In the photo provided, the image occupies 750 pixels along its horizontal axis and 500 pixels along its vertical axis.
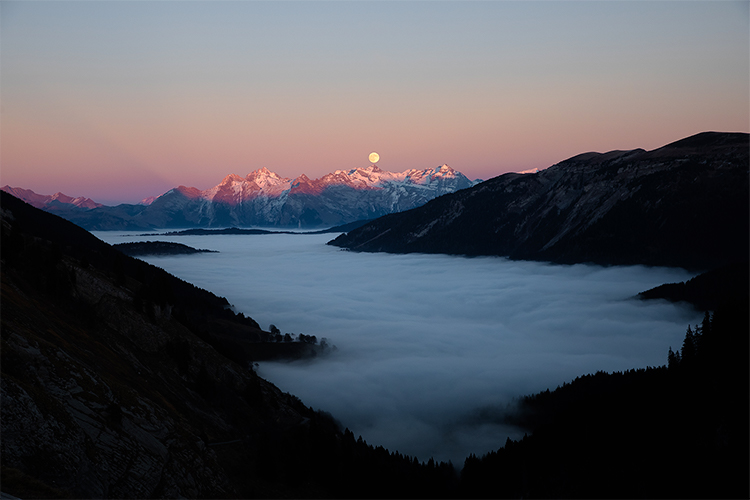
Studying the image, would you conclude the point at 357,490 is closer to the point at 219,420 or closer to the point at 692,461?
the point at 219,420

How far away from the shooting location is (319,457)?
279 feet

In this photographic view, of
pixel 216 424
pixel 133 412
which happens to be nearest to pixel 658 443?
pixel 216 424

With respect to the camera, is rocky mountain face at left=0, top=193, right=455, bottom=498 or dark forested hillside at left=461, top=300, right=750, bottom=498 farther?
dark forested hillside at left=461, top=300, right=750, bottom=498

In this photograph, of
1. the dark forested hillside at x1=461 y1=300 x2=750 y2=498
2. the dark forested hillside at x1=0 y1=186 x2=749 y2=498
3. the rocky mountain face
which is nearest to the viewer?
the rocky mountain face

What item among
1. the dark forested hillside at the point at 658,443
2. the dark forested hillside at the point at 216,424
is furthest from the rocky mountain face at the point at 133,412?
the dark forested hillside at the point at 658,443

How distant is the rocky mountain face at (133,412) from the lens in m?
42.7

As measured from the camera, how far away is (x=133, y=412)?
56000 millimetres

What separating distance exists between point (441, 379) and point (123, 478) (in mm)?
154509

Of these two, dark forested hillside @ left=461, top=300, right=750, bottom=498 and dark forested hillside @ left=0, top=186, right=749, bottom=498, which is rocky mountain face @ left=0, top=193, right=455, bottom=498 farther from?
dark forested hillside @ left=461, top=300, right=750, bottom=498

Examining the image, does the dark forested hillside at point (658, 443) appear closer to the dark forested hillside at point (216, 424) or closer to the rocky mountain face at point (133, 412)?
the dark forested hillside at point (216, 424)

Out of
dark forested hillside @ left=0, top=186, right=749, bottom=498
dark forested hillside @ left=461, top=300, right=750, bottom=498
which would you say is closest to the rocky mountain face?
dark forested hillside @ left=0, top=186, right=749, bottom=498

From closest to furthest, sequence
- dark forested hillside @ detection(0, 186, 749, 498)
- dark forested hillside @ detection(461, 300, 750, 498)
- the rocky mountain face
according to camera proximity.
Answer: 1. the rocky mountain face
2. dark forested hillside @ detection(0, 186, 749, 498)
3. dark forested hillside @ detection(461, 300, 750, 498)

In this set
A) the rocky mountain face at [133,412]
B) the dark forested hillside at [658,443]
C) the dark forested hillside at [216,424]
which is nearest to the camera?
the rocky mountain face at [133,412]

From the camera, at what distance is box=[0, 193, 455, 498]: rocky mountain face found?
42.7 metres
